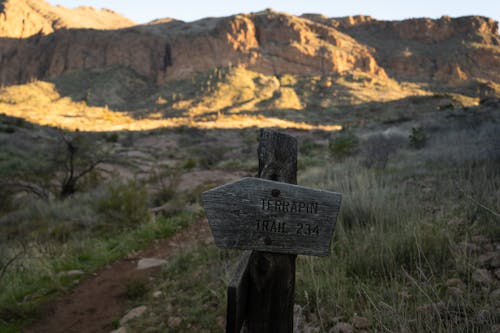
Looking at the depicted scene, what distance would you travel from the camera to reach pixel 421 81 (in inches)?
2448

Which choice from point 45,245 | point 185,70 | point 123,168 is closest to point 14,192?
point 45,245

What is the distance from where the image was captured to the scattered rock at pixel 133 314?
3.02 meters

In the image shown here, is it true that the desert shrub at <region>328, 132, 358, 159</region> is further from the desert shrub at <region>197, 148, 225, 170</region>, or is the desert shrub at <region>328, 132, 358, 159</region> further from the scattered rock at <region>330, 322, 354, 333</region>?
the scattered rock at <region>330, 322, 354, 333</region>

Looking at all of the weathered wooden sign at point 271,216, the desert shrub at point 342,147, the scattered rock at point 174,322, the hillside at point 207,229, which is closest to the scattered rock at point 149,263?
the hillside at point 207,229

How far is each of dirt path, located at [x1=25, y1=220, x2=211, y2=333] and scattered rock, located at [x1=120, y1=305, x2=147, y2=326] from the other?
0.11 m

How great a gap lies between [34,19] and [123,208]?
103 metres

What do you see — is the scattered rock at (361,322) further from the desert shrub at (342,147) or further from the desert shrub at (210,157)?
the desert shrub at (210,157)

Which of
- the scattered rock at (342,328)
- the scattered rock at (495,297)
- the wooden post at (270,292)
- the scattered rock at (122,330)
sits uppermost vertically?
the wooden post at (270,292)

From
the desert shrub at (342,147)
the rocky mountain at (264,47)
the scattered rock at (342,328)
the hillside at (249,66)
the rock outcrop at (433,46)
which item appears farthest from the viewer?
the rocky mountain at (264,47)

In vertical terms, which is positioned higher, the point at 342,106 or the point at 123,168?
the point at 342,106

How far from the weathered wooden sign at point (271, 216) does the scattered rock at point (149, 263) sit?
137 inches

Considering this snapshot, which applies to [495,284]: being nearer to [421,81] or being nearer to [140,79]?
[421,81]

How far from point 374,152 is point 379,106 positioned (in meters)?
35.1

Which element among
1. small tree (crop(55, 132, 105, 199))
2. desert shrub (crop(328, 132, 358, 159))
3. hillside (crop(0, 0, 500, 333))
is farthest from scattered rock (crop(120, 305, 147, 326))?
desert shrub (crop(328, 132, 358, 159))
